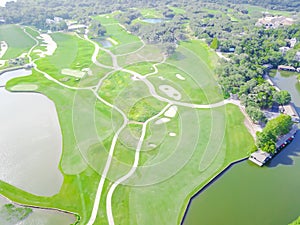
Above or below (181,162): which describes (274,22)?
below

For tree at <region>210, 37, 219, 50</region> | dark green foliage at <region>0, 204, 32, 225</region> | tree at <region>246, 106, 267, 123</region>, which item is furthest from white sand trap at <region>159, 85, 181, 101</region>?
dark green foliage at <region>0, 204, 32, 225</region>

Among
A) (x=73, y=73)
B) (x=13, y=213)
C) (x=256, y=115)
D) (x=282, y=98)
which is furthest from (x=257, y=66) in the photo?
(x=13, y=213)

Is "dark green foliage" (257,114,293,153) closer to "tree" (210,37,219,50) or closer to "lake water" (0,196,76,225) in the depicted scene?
"lake water" (0,196,76,225)

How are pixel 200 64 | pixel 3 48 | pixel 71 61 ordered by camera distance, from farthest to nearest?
pixel 3 48 < pixel 71 61 < pixel 200 64

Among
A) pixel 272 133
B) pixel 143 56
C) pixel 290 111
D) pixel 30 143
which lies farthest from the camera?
pixel 143 56

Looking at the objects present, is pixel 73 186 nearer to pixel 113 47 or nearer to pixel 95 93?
pixel 95 93

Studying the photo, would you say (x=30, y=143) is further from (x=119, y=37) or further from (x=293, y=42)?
(x=293, y=42)
